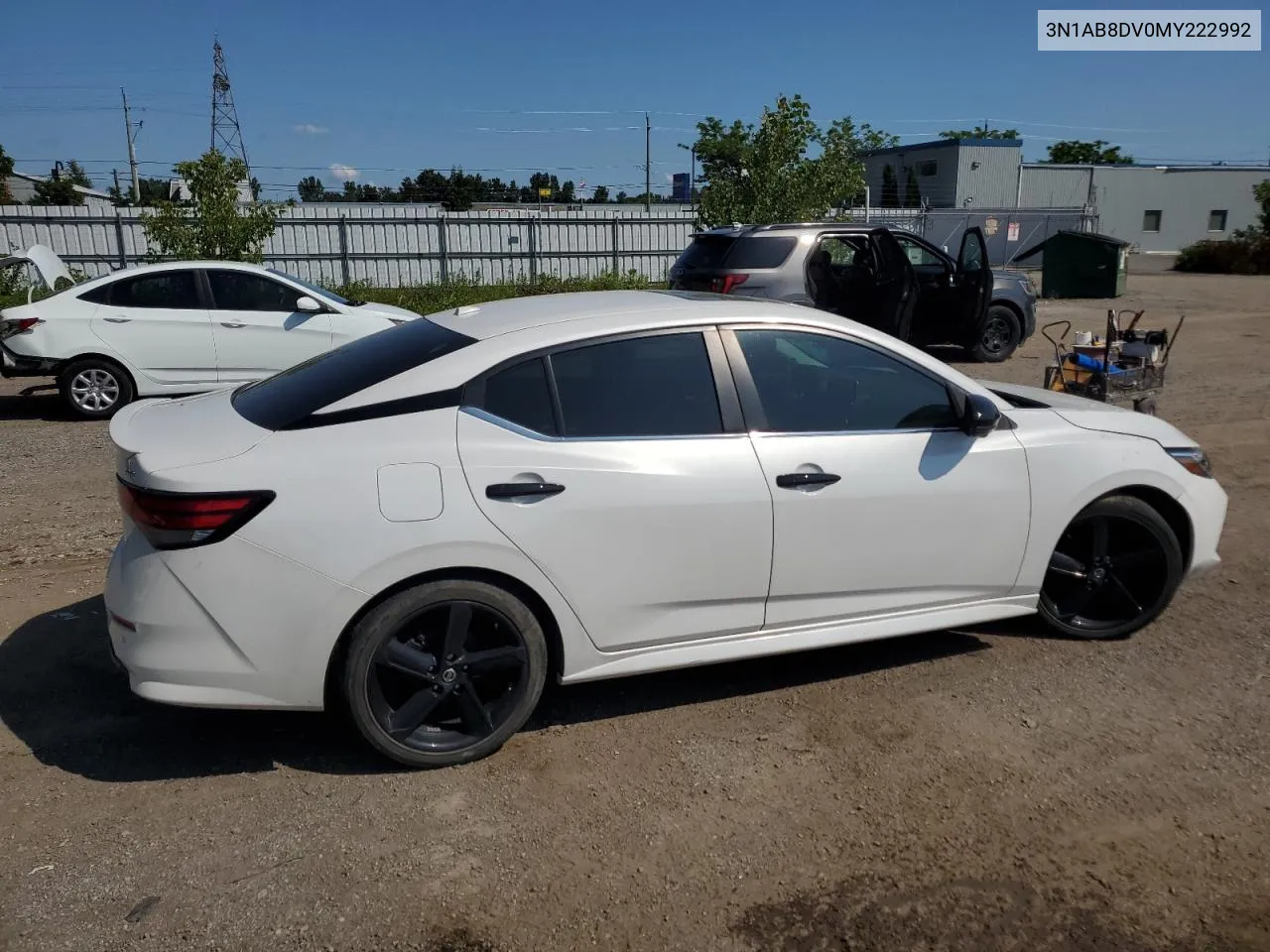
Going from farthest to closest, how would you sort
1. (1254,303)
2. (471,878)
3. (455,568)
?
(1254,303) → (455,568) → (471,878)

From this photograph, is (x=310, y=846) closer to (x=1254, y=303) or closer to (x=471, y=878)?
(x=471, y=878)

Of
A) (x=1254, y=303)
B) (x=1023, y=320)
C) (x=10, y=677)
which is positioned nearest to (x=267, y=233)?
(x=1023, y=320)

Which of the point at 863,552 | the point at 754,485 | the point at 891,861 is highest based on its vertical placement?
the point at 754,485

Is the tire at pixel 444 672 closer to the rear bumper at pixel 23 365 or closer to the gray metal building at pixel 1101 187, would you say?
the rear bumper at pixel 23 365

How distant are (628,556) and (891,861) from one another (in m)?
1.33

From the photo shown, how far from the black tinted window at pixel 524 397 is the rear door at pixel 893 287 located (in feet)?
Result: 26.7

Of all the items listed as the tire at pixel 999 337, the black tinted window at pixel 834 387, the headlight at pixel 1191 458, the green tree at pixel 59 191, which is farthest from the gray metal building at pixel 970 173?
the black tinted window at pixel 834 387

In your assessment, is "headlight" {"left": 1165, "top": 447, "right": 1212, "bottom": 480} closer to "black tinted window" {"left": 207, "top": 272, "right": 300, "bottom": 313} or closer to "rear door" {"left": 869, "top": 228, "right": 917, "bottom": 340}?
"rear door" {"left": 869, "top": 228, "right": 917, "bottom": 340}

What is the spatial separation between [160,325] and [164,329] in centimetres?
5

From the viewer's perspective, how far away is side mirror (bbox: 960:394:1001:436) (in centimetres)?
413

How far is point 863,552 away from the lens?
4043mm

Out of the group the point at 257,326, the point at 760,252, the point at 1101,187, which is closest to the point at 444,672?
the point at 257,326

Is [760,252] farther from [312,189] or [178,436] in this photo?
[312,189]

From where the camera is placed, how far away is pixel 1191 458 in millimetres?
4727
